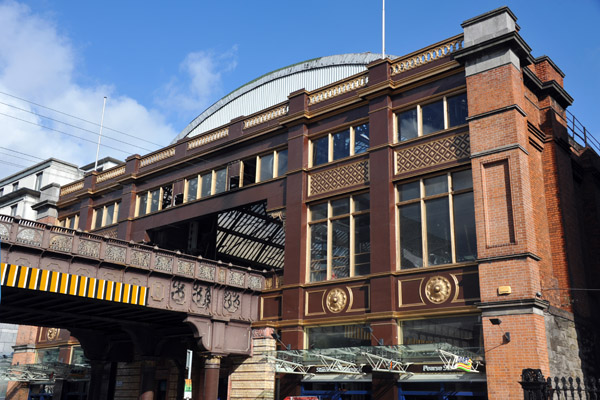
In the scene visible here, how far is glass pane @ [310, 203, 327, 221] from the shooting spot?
24.5 metres

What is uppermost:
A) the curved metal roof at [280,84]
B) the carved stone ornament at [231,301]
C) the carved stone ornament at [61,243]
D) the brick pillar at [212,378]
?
the curved metal roof at [280,84]

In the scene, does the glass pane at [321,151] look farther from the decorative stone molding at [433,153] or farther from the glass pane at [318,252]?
the decorative stone molding at [433,153]

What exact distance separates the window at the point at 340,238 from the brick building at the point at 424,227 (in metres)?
0.07


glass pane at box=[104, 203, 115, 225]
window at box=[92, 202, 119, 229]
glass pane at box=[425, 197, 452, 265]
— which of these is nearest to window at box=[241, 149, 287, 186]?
glass pane at box=[425, 197, 452, 265]

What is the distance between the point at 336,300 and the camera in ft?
73.7

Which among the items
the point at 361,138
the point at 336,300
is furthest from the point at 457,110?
the point at 336,300

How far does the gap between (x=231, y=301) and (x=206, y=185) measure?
7436 mm

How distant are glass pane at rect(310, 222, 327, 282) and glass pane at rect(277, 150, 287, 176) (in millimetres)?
3434

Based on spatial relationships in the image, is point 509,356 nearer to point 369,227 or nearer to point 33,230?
point 369,227

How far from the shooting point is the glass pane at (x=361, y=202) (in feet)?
75.9

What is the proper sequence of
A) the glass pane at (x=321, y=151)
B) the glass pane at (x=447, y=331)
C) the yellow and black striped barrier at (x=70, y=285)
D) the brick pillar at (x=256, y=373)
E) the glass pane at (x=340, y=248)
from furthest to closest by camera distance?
the glass pane at (x=321, y=151) → the brick pillar at (x=256, y=373) → the glass pane at (x=340, y=248) → the yellow and black striped barrier at (x=70, y=285) → the glass pane at (x=447, y=331)

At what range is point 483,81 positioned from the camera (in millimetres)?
20266

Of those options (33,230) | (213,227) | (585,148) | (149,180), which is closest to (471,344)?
(585,148)

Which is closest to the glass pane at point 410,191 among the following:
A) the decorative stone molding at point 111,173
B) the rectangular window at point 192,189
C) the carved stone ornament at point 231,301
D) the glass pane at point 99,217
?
the carved stone ornament at point 231,301
